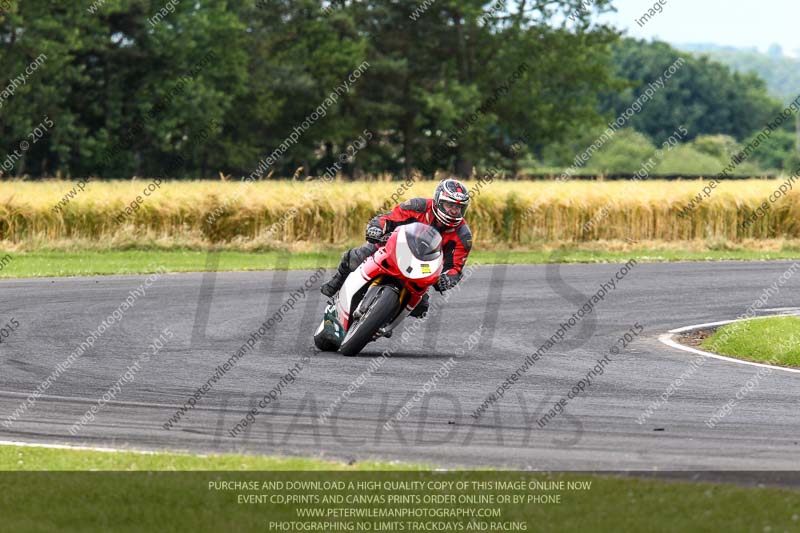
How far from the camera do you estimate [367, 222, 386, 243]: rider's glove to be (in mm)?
13467

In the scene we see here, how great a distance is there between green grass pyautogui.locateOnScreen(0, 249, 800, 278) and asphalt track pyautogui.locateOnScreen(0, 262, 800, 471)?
14.7 ft

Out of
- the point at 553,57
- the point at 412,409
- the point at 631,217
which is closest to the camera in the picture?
the point at 412,409

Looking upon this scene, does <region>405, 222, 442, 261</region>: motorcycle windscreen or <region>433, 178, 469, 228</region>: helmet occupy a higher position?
<region>433, 178, 469, 228</region>: helmet

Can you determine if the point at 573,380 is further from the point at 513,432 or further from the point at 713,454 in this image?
the point at 713,454

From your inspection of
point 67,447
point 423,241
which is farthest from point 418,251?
point 67,447

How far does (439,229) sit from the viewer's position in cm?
1365

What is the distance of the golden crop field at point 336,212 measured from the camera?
2964cm

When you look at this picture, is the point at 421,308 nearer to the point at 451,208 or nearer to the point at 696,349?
the point at 451,208

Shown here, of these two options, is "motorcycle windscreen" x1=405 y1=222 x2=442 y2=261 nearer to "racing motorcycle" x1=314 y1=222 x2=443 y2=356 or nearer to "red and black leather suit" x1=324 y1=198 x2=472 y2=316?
"racing motorcycle" x1=314 y1=222 x2=443 y2=356

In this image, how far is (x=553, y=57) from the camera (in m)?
70.4

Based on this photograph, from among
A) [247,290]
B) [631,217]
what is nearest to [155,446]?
[247,290]

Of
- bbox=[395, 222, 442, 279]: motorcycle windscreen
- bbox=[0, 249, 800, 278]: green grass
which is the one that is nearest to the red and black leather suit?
bbox=[395, 222, 442, 279]: motorcycle windscreen

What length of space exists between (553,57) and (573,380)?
59887mm

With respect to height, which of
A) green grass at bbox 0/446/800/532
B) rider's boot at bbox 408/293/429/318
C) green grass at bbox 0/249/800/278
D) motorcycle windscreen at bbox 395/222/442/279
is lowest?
green grass at bbox 0/249/800/278
